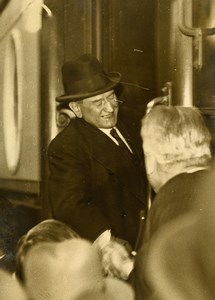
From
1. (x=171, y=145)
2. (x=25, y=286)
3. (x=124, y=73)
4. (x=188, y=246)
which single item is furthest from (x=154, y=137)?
(x=25, y=286)

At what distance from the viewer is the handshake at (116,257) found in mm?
1845

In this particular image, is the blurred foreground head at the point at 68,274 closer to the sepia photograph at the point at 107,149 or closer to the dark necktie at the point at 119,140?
the sepia photograph at the point at 107,149

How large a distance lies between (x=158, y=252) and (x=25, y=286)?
47cm

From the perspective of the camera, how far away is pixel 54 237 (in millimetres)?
1934

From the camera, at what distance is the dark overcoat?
1.88 metres

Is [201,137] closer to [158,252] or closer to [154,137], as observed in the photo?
[154,137]

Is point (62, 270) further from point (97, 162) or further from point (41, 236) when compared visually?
point (97, 162)

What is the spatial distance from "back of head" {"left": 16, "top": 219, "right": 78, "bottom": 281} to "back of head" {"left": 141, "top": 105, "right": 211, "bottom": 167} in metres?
0.37

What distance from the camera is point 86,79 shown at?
74.9 inches

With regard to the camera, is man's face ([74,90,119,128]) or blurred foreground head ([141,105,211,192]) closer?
blurred foreground head ([141,105,211,192])

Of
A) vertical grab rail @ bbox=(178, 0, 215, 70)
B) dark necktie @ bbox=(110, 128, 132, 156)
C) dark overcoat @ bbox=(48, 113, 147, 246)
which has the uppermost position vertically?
vertical grab rail @ bbox=(178, 0, 215, 70)

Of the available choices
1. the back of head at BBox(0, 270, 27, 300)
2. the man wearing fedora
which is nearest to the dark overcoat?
the man wearing fedora

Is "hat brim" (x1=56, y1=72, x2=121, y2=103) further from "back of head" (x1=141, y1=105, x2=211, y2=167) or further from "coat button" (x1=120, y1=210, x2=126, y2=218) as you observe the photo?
"coat button" (x1=120, y1=210, x2=126, y2=218)

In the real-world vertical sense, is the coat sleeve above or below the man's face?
below
